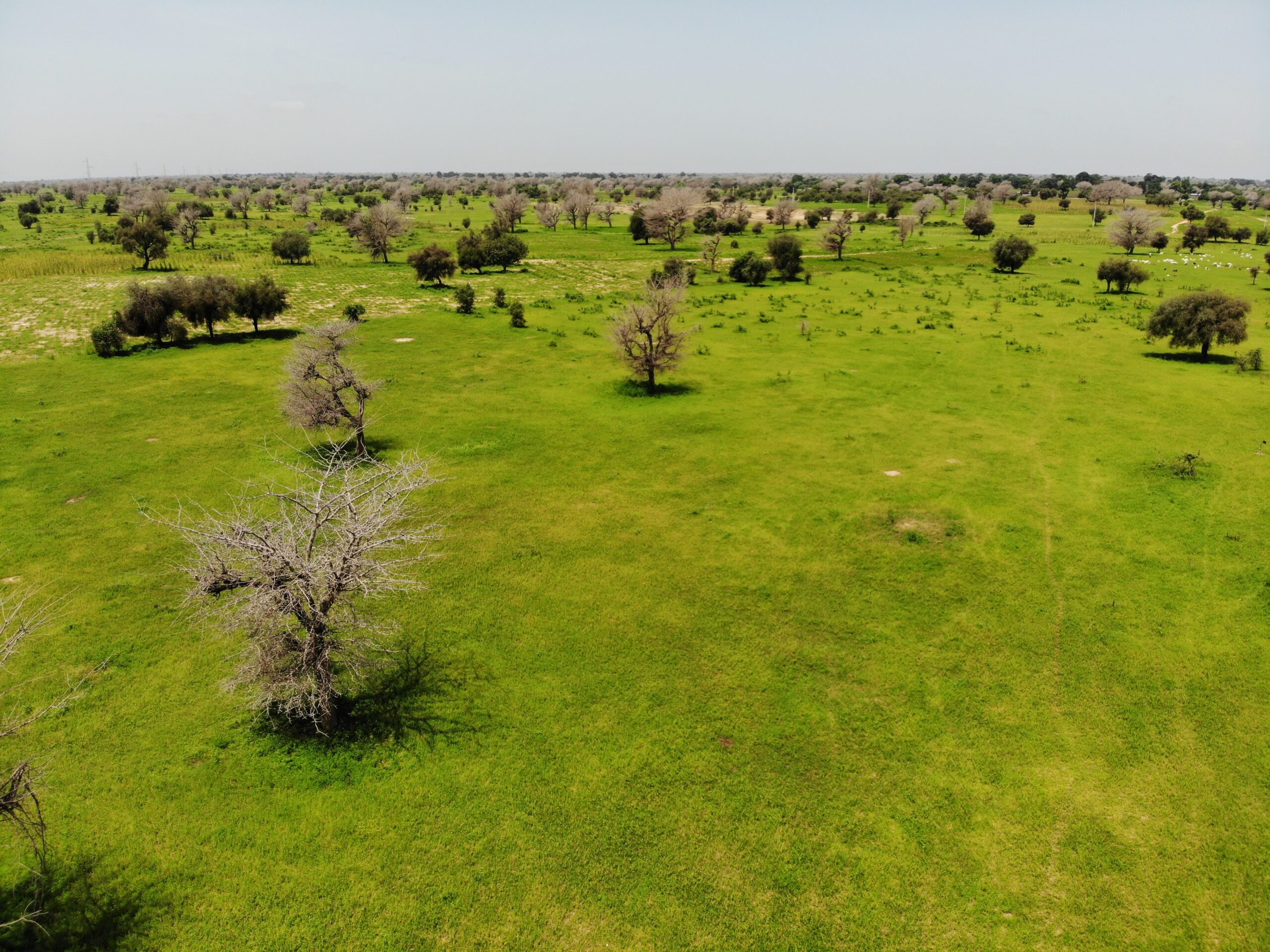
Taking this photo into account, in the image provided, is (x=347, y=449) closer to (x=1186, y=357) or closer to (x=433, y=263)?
(x=433, y=263)

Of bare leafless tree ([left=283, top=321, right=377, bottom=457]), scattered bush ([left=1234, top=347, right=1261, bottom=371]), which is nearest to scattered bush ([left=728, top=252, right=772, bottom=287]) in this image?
scattered bush ([left=1234, top=347, right=1261, bottom=371])

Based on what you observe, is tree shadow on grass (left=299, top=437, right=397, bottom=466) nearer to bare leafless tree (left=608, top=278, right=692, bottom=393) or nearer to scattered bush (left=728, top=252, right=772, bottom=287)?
bare leafless tree (left=608, top=278, right=692, bottom=393)

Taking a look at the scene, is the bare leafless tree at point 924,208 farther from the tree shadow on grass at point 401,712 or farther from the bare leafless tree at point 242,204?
the tree shadow on grass at point 401,712

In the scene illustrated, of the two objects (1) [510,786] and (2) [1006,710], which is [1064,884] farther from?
(1) [510,786]

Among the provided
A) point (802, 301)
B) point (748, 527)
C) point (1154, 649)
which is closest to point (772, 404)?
point (748, 527)

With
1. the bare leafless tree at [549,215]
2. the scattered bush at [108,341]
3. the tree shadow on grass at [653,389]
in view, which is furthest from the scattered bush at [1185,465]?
the bare leafless tree at [549,215]

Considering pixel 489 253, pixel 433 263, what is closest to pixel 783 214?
pixel 489 253

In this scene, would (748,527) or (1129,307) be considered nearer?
(748,527)

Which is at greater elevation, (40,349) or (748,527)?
(40,349)
